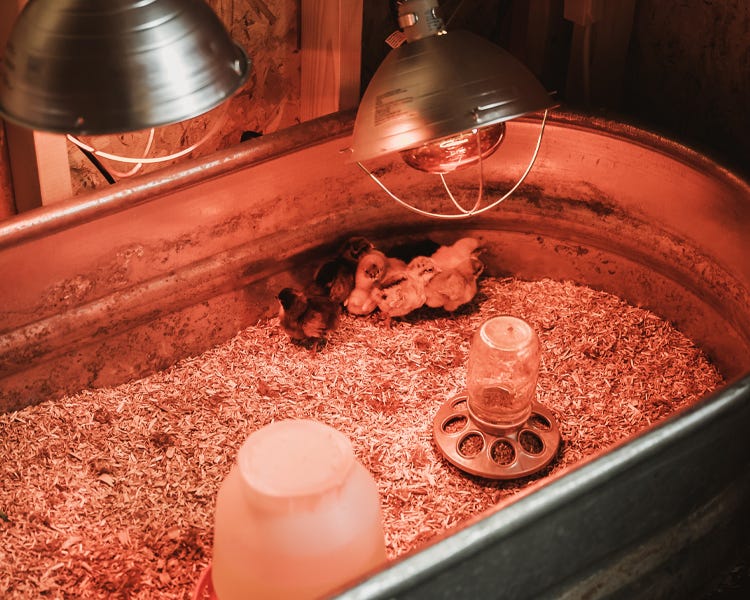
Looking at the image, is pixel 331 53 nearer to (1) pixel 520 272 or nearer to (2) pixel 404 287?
(2) pixel 404 287

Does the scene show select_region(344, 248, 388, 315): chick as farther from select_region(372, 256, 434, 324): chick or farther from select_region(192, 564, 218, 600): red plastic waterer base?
select_region(192, 564, 218, 600): red plastic waterer base

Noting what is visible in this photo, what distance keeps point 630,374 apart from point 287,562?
4.61 feet

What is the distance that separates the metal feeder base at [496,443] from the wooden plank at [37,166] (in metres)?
1.21

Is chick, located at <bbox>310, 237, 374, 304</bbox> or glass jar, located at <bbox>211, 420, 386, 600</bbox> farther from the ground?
glass jar, located at <bbox>211, 420, 386, 600</bbox>

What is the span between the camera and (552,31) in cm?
325

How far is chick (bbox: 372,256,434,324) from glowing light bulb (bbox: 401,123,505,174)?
0.71 m

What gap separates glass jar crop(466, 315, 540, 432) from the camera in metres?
2.39

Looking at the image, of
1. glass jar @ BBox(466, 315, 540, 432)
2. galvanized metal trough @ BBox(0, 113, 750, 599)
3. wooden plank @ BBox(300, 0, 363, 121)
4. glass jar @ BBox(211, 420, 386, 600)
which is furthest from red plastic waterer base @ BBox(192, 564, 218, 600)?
wooden plank @ BBox(300, 0, 363, 121)

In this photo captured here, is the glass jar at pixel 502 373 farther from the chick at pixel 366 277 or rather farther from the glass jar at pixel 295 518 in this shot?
the glass jar at pixel 295 518

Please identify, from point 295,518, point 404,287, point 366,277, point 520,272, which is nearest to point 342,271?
point 366,277

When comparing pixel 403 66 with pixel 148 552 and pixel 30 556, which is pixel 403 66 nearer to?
pixel 148 552

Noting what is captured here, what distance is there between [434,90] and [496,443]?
3.55 ft

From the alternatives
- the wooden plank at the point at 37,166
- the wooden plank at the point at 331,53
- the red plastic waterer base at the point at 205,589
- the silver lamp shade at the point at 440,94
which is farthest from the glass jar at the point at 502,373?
the wooden plank at the point at 37,166

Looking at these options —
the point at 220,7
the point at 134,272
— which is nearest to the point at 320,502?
the point at 134,272
